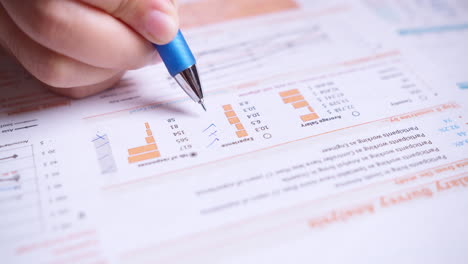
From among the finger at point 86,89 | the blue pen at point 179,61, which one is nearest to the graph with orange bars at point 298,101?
the blue pen at point 179,61

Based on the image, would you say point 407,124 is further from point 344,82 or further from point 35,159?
point 35,159

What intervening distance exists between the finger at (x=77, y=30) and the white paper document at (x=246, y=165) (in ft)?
0.29

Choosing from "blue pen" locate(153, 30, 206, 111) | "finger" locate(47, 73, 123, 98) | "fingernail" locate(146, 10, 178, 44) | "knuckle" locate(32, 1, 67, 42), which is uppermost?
"knuckle" locate(32, 1, 67, 42)

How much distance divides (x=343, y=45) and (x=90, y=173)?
44cm

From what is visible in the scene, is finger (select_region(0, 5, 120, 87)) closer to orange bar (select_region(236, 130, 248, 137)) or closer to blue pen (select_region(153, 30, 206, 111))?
blue pen (select_region(153, 30, 206, 111))

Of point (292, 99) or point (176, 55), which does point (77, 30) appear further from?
point (292, 99)

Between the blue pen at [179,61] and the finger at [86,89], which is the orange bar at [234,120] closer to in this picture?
the blue pen at [179,61]

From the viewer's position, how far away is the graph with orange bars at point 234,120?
0.50 m

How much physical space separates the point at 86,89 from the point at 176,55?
5.5 inches

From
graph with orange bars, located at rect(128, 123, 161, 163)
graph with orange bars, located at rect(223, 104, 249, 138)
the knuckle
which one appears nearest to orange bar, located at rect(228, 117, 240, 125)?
graph with orange bars, located at rect(223, 104, 249, 138)

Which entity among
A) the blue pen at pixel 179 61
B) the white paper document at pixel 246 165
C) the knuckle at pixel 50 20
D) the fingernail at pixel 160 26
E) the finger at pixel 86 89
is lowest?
the white paper document at pixel 246 165

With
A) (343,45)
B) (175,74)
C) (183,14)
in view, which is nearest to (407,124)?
(343,45)

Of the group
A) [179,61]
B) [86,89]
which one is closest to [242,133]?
[179,61]

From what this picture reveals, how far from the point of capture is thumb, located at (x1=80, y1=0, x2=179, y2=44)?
44cm
